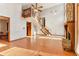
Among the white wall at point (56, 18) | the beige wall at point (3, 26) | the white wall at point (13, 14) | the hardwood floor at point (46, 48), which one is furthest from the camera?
the beige wall at point (3, 26)

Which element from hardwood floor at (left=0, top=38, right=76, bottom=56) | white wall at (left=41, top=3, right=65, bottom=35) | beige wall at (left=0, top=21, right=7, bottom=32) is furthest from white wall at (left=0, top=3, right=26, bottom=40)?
beige wall at (left=0, top=21, right=7, bottom=32)

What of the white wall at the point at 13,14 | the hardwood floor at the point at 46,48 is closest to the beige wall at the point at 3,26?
the white wall at the point at 13,14

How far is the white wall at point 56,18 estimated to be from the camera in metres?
8.77

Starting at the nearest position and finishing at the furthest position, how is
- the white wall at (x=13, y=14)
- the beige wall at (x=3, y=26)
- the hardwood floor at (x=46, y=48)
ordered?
the hardwood floor at (x=46, y=48) < the white wall at (x=13, y=14) < the beige wall at (x=3, y=26)

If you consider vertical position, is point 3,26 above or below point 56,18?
below

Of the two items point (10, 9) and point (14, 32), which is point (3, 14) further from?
point (14, 32)

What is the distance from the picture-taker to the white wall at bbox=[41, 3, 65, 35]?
877 cm

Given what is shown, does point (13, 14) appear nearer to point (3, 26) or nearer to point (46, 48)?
point (46, 48)

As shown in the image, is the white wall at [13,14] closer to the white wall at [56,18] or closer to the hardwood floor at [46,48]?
the hardwood floor at [46,48]

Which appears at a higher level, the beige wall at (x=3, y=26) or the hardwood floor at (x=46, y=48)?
the beige wall at (x=3, y=26)

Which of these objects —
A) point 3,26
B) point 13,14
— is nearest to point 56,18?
point 13,14

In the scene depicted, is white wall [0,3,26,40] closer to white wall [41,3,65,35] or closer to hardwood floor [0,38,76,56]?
hardwood floor [0,38,76,56]

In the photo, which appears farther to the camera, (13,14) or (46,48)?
(13,14)

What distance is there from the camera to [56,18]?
9445 millimetres
